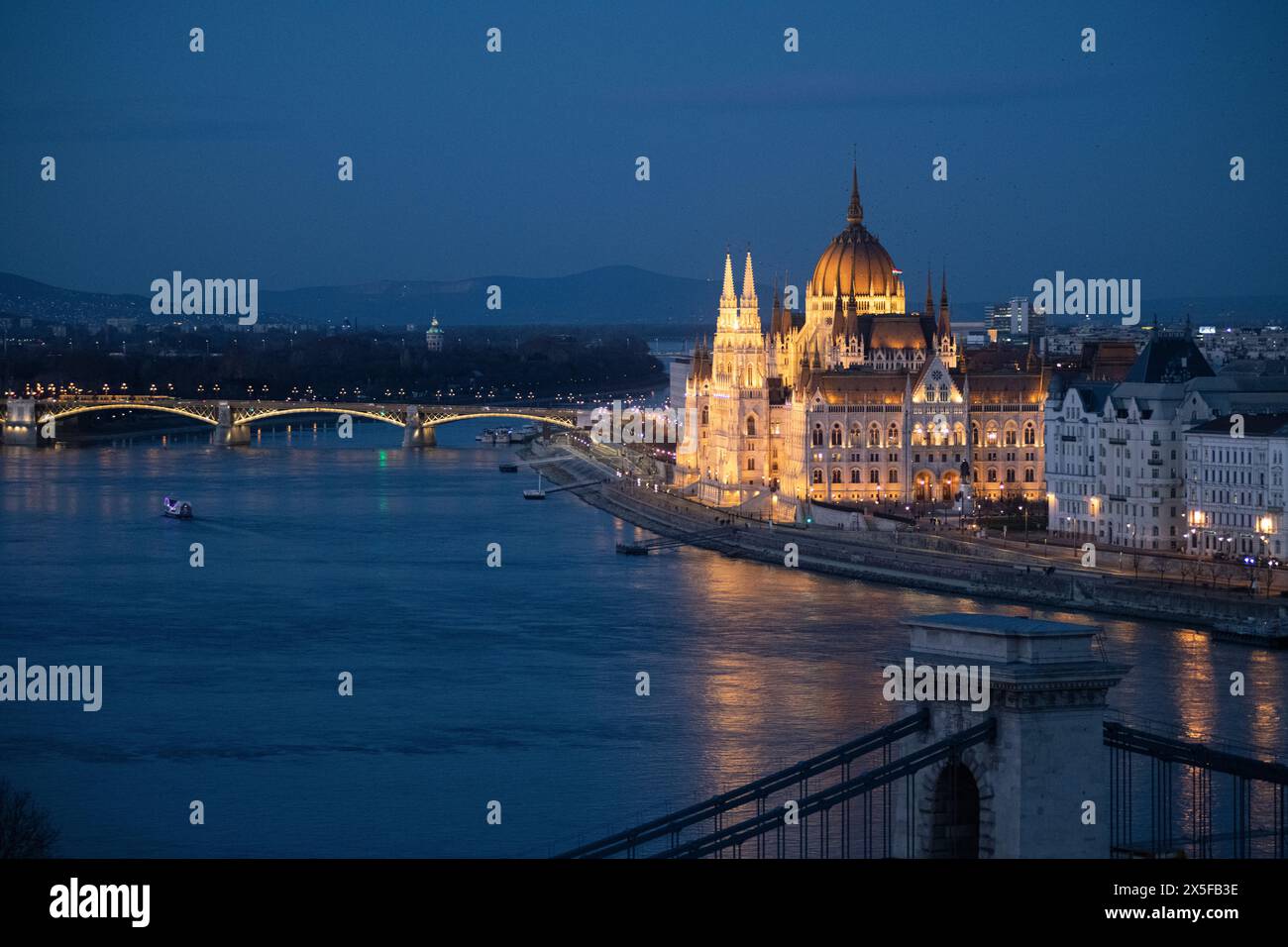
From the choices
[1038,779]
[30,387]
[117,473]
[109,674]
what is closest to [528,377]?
[30,387]

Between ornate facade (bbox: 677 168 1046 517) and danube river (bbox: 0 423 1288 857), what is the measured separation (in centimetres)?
334

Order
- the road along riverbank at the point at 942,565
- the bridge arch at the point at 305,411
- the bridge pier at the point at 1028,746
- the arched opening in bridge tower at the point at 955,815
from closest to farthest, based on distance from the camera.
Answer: the bridge pier at the point at 1028,746, the arched opening in bridge tower at the point at 955,815, the road along riverbank at the point at 942,565, the bridge arch at the point at 305,411

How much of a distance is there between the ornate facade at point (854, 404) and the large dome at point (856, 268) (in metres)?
0.03

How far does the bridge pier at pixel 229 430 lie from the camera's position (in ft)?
198

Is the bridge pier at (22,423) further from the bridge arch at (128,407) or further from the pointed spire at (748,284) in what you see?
the pointed spire at (748,284)

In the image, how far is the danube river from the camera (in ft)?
48.6

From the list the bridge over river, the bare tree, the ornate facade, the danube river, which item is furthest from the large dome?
the bare tree

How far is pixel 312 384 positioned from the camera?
82375 mm

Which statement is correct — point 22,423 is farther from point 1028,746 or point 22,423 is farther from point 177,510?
point 1028,746

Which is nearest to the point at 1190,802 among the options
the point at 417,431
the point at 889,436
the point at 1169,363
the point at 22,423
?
the point at 1169,363

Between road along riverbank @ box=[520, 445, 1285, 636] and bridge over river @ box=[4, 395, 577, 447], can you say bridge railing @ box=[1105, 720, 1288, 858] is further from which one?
bridge over river @ box=[4, 395, 577, 447]

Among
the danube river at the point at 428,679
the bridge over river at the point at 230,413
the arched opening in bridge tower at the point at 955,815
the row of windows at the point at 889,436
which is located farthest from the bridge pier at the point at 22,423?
the arched opening in bridge tower at the point at 955,815

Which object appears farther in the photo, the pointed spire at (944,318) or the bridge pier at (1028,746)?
the pointed spire at (944,318)
